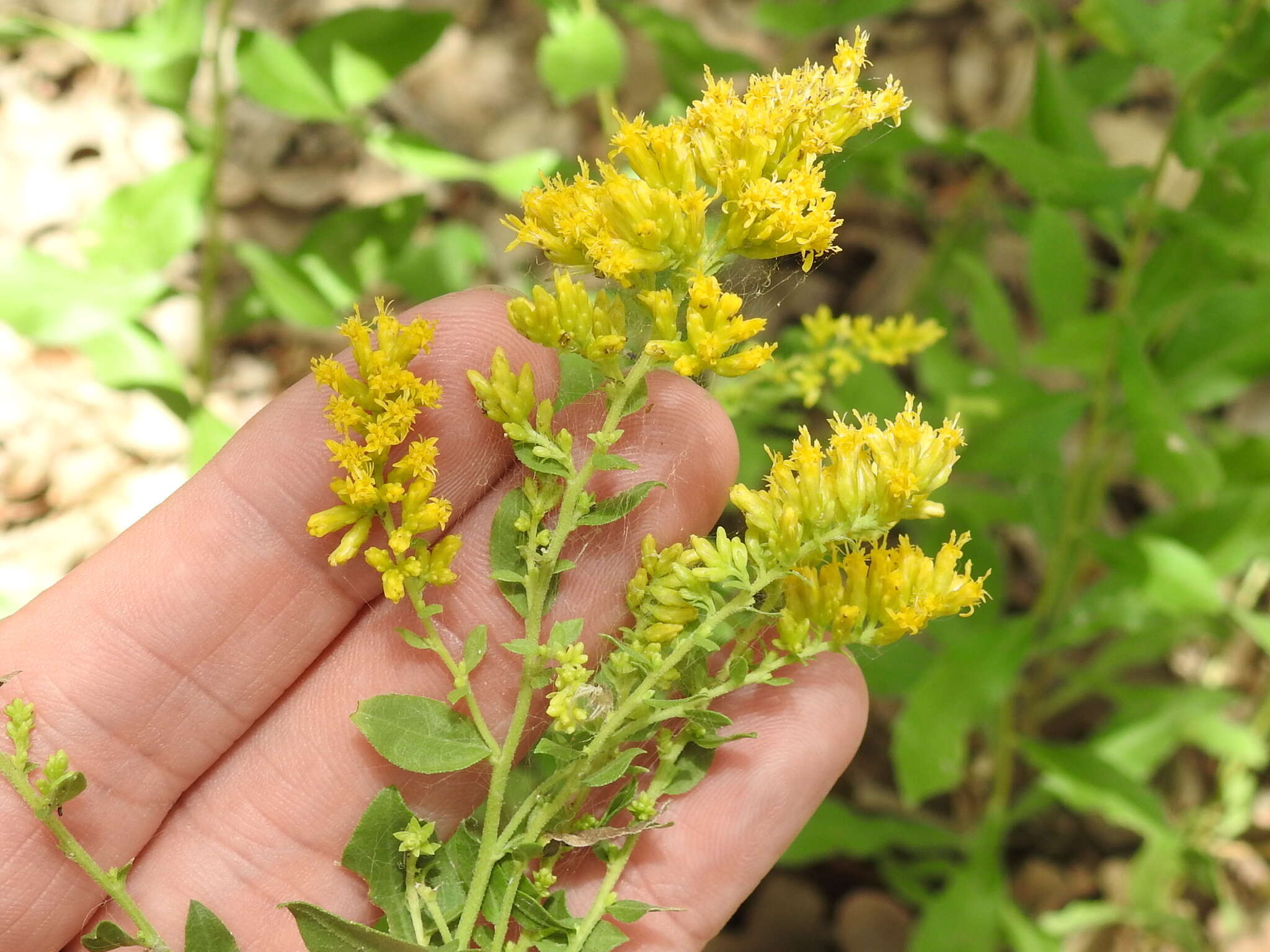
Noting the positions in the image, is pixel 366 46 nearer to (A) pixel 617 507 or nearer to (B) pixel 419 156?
(B) pixel 419 156

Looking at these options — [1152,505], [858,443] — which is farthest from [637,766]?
[1152,505]

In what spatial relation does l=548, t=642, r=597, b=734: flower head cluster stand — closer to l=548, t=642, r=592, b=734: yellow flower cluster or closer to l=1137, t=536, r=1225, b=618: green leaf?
l=548, t=642, r=592, b=734: yellow flower cluster

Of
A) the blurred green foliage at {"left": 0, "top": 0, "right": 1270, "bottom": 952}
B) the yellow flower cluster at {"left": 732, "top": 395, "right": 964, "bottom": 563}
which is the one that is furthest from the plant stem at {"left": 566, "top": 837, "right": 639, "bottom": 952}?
the blurred green foliage at {"left": 0, "top": 0, "right": 1270, "bottom": 952}

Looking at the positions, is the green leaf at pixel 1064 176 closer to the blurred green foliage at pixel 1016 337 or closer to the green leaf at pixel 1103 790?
the blurred green foliage at pixel 1016 337

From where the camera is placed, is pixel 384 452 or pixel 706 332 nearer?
pixel 706 332

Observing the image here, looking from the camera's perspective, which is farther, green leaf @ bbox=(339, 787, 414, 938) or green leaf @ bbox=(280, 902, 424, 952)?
green leaf @ bbox=(339, 787, 414, 938)

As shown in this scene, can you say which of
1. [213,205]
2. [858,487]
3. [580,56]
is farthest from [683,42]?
[858,487]

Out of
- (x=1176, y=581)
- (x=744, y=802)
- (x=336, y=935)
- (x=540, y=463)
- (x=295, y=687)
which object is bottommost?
(x=1176, y=581)
